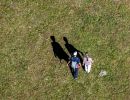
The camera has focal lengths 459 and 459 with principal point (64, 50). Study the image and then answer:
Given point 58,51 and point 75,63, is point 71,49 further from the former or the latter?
point 75,63

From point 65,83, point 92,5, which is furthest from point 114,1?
point 65,83

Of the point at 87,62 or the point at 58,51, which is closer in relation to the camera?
the point at 87,62

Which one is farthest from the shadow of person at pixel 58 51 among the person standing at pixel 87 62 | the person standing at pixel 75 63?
the person standing at pixel 87 62

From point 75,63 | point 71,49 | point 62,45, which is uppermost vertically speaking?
point 62,45

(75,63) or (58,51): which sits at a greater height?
(58,51)

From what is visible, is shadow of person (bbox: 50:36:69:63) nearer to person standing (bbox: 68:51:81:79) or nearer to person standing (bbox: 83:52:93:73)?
person standing (bbox: 68:51:81:79)

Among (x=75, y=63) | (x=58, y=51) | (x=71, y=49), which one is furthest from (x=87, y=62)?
(x=58, y=51)

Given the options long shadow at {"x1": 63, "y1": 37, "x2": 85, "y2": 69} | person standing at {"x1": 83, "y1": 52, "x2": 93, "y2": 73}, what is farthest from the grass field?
person standing at {"x1": 83, "y1": 52, "x2": 93, "y2": 73}

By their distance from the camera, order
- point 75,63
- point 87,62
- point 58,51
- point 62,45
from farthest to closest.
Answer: point 62,45
point 58,51
point 87,62
point 75,63
